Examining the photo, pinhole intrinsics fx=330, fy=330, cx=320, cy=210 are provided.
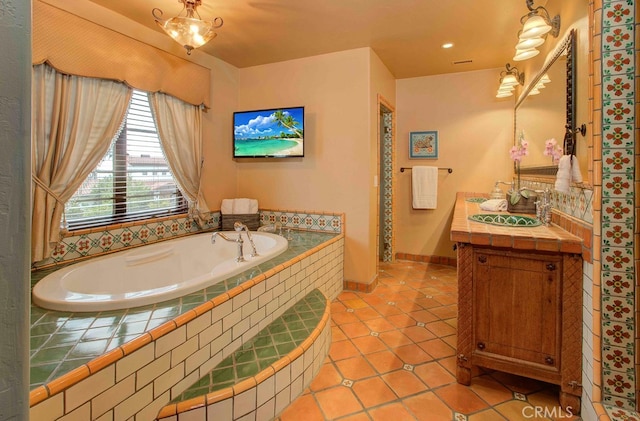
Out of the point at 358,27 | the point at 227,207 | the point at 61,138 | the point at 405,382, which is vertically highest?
the point at 358,27

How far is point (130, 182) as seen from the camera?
264cm

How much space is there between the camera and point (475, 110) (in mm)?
3930

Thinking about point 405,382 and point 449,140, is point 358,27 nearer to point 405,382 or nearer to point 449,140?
point 449,140

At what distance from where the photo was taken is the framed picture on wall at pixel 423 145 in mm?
4168

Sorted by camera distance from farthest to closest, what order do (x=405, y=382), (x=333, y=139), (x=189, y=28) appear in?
(x=333, y=139) < (x=189, y=28) < (x=405, y=382)

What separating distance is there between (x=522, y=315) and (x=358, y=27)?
7.83 ft

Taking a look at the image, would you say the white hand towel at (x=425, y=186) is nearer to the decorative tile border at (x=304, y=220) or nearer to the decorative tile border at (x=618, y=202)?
the decorative tile border at (x=304, y=220)

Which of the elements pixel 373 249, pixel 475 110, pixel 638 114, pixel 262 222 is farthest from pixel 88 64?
pixel 475 110

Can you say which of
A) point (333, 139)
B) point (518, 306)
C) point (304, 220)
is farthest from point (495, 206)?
point (304, 220)

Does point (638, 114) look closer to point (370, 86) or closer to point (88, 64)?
point (370, 86)

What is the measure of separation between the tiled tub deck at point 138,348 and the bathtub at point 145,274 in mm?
53

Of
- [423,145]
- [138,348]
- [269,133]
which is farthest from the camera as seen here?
[423,145]

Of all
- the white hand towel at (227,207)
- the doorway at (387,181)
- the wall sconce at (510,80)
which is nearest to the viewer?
the wall sconce at (510,80)

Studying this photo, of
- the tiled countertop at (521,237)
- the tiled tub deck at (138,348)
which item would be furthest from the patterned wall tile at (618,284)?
the tiled tub deck at (138,348)
